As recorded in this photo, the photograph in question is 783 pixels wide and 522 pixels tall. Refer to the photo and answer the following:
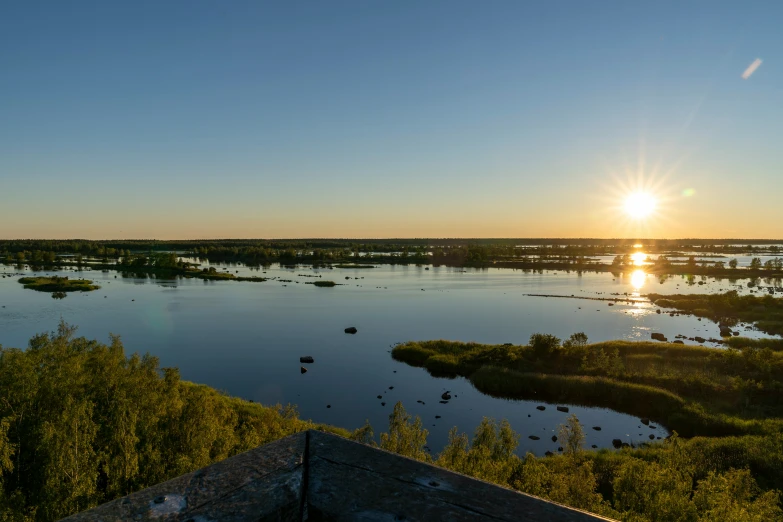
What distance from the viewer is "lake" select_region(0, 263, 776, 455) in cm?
3997

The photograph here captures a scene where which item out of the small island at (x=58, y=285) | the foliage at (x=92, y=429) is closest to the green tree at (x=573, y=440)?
the foliage at (x=92, y=429)

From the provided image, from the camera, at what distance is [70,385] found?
82.3 feet

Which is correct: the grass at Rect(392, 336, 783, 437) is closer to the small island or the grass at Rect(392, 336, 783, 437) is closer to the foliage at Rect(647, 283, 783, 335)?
the foliage at Rect(647, 283, 783, 335)

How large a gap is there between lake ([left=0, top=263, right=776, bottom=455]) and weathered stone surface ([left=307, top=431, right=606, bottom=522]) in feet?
106

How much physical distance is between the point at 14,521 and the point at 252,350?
39356 mm

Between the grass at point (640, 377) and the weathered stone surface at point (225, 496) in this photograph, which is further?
the grass at point (640, 377)

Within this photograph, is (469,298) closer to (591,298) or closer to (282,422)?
(591,298)

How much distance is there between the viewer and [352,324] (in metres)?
70.3

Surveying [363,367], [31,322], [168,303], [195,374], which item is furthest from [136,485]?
[168,303]

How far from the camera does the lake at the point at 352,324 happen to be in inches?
1574

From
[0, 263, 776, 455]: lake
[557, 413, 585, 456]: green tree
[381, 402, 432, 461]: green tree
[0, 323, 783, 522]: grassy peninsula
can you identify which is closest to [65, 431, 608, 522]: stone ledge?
[0, 323, 783, 522]: grassy peninsula

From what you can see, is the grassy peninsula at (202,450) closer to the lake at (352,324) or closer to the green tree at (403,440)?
the green tree at (403,440)

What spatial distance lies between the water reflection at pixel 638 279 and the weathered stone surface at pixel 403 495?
11942 centimetres

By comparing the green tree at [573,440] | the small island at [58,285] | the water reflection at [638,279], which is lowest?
the green tree at [573,440]
